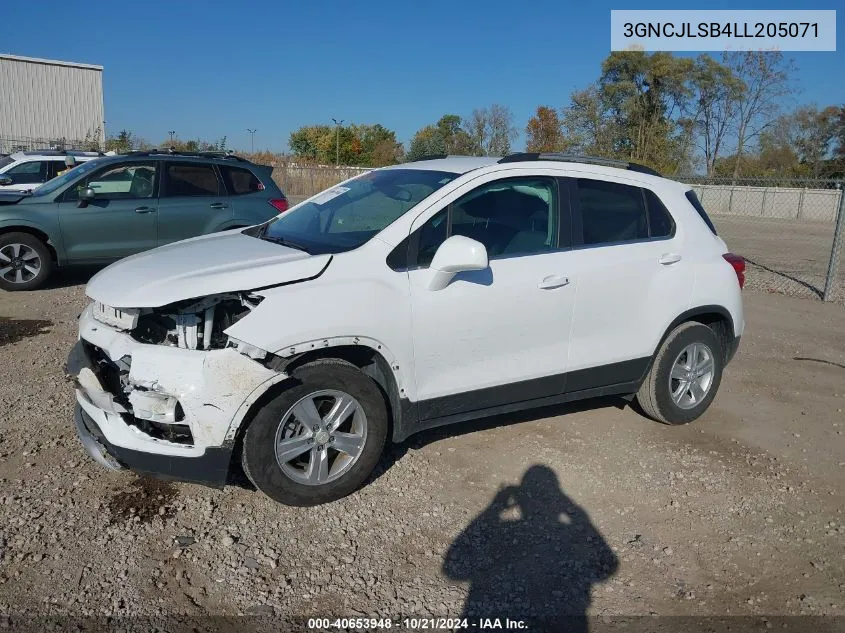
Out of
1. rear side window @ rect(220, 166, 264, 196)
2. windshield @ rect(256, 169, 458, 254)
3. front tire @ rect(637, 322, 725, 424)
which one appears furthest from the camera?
rear side window @ rect(220, 166, 264, 196)

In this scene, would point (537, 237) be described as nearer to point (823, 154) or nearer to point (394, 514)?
point (394, 514)

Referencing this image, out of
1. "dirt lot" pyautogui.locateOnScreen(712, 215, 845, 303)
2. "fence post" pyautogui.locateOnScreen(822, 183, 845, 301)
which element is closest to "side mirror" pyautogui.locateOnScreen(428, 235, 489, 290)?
"fence post" pyautogui.locateOnScreen(822, 183, 845, 301)

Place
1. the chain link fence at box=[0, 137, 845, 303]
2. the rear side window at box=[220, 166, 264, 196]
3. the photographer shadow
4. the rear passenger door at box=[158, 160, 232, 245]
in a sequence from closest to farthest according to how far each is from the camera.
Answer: the photographer shadow → the rear passenger door at box=[158, 160, 232, 245] → the rear side window at box=[220, 166, 264, 196] → the chain link fence at box=[0, 137, 845, 303]

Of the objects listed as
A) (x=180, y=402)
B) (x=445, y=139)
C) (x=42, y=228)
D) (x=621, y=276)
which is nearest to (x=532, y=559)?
(x=180, y=402)

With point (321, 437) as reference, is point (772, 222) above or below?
above

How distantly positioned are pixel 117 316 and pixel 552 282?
2.48 metres

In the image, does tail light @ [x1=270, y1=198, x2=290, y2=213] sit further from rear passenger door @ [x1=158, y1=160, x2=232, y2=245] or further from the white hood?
the white hood

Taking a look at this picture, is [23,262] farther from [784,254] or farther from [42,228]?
[784,254]

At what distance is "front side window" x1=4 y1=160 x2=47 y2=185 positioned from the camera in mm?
13445

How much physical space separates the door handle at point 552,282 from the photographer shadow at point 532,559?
121cm

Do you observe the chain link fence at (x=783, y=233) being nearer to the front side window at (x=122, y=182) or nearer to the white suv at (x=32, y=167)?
the front side window at (x=122, y=182)

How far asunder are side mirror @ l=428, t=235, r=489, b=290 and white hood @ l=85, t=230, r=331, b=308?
61 cm

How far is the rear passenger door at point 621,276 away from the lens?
4.49m

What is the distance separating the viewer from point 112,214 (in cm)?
893
